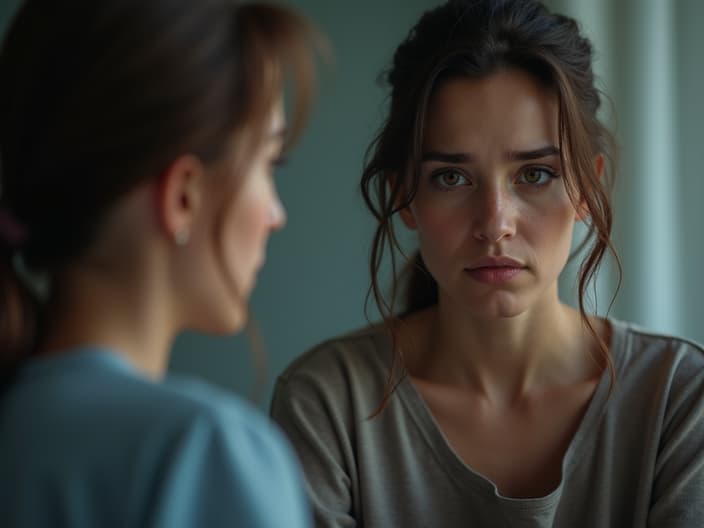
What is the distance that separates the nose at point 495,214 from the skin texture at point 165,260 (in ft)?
1.67

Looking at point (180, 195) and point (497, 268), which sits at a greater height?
point (180, 195)

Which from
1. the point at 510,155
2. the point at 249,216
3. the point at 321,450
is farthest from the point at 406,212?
the point at 249,216

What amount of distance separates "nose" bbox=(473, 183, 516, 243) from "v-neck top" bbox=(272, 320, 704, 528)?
279 millimetres

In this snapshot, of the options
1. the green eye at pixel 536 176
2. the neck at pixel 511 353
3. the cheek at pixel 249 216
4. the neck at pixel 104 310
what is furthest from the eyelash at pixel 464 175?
the neck at pixel 104 310

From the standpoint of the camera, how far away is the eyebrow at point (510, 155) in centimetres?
128

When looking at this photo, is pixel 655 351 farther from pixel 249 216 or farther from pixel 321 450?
pixel 249 216

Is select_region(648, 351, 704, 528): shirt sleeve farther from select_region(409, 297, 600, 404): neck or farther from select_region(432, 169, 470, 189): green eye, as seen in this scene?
select_region(432, 169, 470, 189): green eye

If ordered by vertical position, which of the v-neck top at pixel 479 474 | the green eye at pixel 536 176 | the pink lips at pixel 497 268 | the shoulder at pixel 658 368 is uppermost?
the green eye at pixel 536 176

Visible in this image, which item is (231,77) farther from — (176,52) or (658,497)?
(658,497)

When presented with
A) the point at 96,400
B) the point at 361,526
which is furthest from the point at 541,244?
the point at 96,400

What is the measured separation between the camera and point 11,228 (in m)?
0.78

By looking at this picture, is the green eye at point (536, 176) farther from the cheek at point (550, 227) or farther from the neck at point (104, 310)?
the neck at point (104, 310)

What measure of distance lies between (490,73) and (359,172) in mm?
915

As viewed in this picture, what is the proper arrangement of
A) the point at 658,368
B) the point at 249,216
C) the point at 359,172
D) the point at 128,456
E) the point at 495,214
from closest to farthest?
the point at 128,456
the point at 249,216
the point at 495,214
the point at 658,368
the point at 359,172
